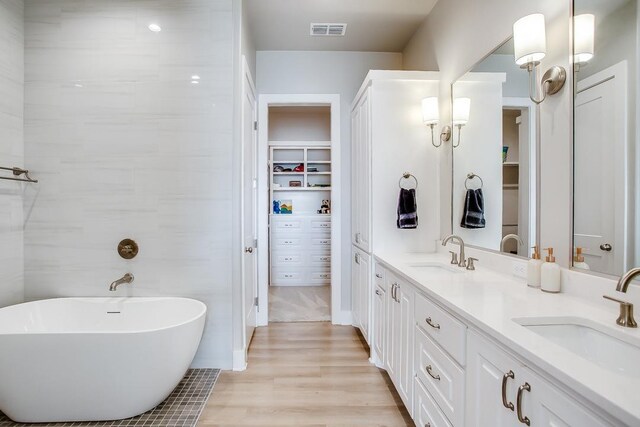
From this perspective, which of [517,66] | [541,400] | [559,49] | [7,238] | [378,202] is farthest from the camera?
[378,202]

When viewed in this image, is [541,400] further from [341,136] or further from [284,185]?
[284,185]

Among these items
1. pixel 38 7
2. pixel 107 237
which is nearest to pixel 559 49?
pixel 107 237

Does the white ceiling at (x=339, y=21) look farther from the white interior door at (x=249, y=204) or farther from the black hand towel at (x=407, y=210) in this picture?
the black hand towel at (x=407, y=210)

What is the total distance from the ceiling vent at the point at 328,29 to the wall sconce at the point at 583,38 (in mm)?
2009

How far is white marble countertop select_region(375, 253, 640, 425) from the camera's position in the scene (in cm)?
62

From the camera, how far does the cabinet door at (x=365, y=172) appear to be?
254 cm

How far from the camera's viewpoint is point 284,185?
5203 millimetres

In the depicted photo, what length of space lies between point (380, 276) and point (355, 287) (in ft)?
2.78

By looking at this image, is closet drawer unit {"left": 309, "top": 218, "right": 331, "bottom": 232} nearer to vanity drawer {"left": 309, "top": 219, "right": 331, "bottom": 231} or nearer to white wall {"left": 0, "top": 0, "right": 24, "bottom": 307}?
vanity drawer {"left": 309, "top": 219, "right": 331, "bottom": 231}

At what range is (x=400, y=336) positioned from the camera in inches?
72.4

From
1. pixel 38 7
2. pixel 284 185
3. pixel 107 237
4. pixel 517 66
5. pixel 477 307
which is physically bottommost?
pixel 477 307

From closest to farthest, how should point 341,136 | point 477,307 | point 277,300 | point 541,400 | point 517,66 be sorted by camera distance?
point 541,400, point 477,307, point 517,66, point 341,136, point 277,300

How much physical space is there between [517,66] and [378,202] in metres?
1.23

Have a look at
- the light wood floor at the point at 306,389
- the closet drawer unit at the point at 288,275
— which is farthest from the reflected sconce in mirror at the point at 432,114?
the closet drawer unit at the point at 288,275
